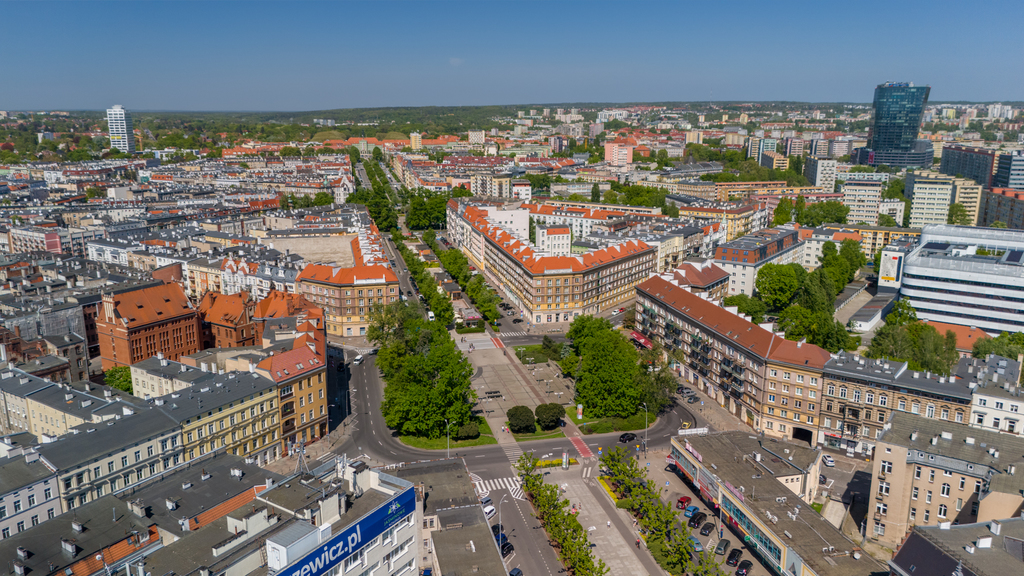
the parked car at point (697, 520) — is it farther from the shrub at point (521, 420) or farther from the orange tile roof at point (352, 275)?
the orange tile roof at point (352, 275)

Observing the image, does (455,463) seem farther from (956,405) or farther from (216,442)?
(956,405)

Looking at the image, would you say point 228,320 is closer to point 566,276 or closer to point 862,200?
point 566,276

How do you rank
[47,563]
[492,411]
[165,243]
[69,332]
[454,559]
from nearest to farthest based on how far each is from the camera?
[47,563] < [454,559] < [492,411] < [69,332] < [165,243]

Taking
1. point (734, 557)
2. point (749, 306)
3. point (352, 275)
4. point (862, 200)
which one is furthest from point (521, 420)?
point (862, 200)

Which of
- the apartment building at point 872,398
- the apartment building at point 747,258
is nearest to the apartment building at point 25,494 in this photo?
the apartment building at point 872,398

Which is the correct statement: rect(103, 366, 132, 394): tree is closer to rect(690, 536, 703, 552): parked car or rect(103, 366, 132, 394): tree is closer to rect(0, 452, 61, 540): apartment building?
rect(0, 452, 61, 540): apartment building

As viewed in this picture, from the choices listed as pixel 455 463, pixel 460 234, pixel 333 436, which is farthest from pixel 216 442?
pixel 460 234
